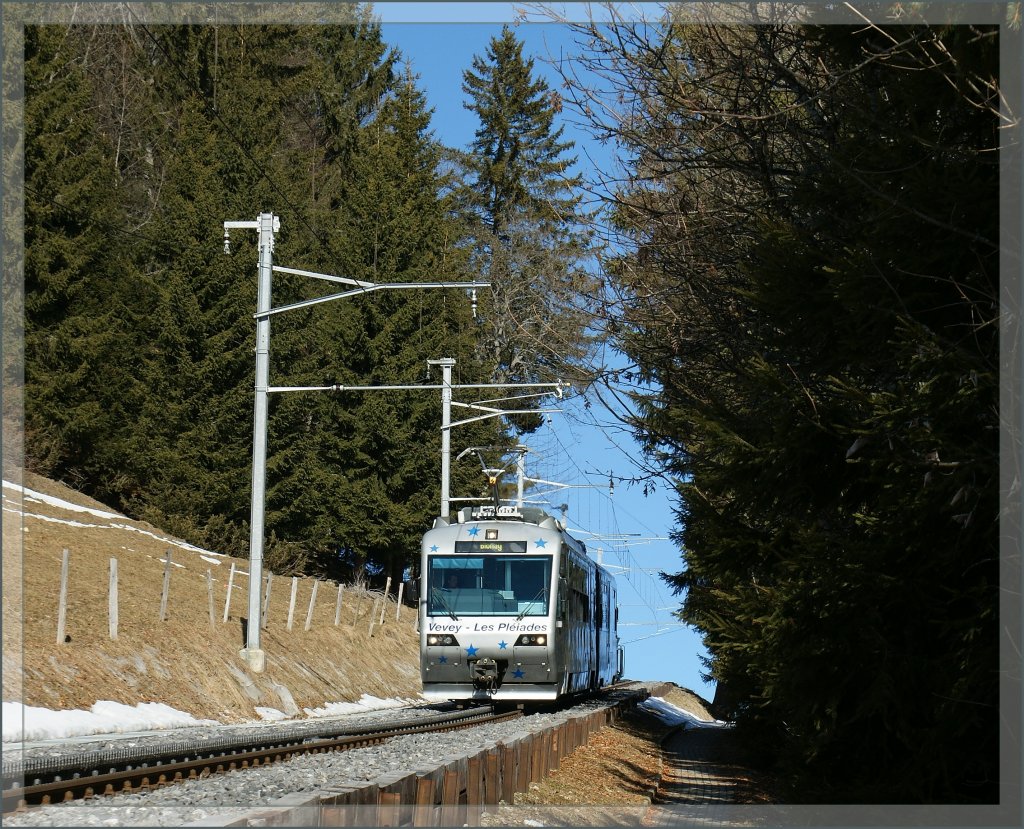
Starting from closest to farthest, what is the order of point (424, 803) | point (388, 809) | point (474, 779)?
point (388, 809) → point (424, 803) → point (474, 779)

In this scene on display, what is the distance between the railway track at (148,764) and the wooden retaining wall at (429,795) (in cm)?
264

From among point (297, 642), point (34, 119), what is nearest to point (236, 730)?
point (297, 642)

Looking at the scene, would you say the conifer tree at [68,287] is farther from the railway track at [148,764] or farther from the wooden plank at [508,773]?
the wooden plank at [508,773]

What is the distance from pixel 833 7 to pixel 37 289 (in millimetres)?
32339

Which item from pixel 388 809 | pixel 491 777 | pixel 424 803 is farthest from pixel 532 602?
pixel 388 809

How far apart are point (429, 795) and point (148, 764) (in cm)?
449

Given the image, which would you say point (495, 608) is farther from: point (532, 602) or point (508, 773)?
point (508, 773)

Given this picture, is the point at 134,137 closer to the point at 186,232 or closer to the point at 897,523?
the point at 186,232

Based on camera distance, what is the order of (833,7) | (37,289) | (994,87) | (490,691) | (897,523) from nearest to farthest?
1. (994,87)
2. (897,523)
3. (833,7)
4. (490,691)
5. (37,289)

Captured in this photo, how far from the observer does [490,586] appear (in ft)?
79.5

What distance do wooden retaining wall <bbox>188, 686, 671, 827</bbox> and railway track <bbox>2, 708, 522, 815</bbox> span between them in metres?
2.64

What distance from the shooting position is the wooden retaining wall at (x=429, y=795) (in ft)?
24.8

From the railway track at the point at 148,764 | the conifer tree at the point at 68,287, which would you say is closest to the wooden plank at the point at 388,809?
the railway track at the point at 148,764

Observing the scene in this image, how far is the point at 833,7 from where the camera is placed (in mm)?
11227
